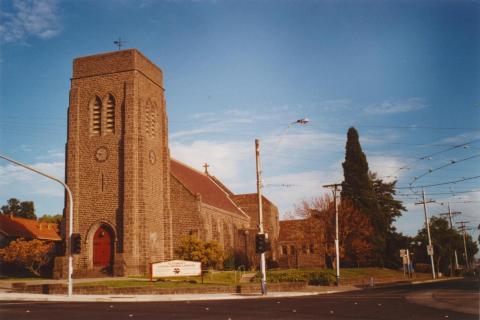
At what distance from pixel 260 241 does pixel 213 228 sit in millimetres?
23549

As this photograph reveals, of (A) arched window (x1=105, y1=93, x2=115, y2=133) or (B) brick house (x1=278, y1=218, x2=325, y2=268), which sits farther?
(B) brick house (x1=278, y1=218, x2=325, y2=268)

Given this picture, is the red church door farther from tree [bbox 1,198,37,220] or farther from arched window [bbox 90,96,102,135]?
tree [bbox 1,198,37,220]

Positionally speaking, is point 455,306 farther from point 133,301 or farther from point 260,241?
point 133,301

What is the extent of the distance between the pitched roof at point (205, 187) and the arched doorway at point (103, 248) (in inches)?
503

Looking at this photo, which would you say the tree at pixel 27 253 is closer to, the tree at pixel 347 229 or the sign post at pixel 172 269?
the sign post at pixel 172 269

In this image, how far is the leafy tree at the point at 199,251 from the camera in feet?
118

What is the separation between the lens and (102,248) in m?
37.5

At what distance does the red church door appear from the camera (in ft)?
122

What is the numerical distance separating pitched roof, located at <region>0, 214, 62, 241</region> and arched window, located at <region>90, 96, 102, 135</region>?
1898cm

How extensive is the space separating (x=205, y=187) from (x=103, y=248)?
2234 centimetres

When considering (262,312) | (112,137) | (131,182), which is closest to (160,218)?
(131,182)

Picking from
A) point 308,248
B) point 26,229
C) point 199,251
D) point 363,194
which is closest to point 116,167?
point 199,251

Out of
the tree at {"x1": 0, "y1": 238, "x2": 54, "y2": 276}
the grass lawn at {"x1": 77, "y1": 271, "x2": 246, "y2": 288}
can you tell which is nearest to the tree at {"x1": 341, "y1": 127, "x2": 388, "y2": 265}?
the grass lawn at {"x1": 77, "y1": 271, "x2": 246, "y2": 288}

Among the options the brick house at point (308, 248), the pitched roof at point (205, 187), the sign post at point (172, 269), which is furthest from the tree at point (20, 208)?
the sign post at point (172, 269)
